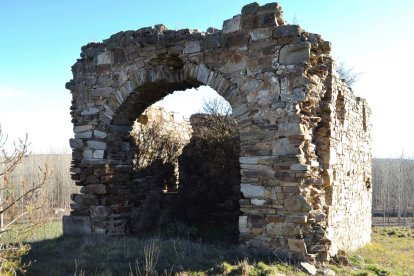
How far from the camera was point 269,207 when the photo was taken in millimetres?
5883

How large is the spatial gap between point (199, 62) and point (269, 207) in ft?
8.71

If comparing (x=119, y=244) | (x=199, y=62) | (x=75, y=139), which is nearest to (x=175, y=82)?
(x=199, y=62)

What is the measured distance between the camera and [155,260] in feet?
17.4

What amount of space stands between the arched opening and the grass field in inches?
53.2

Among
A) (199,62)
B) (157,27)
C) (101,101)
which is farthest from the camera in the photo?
(101,101)

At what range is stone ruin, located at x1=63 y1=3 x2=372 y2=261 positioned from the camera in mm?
5840

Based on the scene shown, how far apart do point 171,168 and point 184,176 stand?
1.30ft

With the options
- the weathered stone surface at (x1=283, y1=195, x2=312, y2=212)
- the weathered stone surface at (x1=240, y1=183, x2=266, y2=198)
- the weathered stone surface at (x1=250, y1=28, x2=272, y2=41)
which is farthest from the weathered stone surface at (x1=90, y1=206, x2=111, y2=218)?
the weathered stone surface at (x1=250, y1=28, x2=272, y2=41)

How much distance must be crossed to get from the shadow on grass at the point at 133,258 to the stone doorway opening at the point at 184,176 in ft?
5.94

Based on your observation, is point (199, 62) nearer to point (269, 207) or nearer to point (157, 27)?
point (157, 27)

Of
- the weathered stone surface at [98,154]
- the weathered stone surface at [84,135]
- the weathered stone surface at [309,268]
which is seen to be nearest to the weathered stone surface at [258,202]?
the weathered stone surface at [309,268]

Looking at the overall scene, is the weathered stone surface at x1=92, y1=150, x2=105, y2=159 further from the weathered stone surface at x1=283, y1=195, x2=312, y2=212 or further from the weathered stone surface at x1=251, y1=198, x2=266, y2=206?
the weathered stone surface at x1=283, y1=195, x2=312, y2=212

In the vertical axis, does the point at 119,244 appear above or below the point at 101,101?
below

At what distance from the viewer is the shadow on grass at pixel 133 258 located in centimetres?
505
